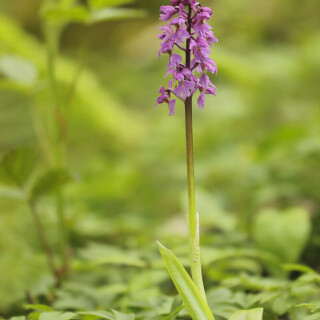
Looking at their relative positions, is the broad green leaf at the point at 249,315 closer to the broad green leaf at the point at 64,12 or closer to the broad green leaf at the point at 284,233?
the broad green leaf at the point at 284,233

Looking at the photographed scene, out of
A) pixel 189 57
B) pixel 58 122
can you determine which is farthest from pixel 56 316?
pixel 58 122

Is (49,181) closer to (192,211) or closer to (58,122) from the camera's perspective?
(58,122)

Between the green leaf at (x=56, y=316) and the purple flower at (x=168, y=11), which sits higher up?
the purple flower at (x=168, y=11)

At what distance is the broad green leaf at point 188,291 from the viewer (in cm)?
105

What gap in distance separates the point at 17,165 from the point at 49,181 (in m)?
0.13

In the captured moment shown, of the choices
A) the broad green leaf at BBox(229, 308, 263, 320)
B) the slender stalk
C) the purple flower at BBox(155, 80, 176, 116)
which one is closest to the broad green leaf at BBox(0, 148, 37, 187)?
the slender stalk

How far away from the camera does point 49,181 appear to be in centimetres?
161

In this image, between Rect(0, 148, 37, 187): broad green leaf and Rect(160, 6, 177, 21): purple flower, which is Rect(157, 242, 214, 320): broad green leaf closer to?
Rect(160, 6, 177, 21): purple flower

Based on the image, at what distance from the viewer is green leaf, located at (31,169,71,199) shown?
1.59 m

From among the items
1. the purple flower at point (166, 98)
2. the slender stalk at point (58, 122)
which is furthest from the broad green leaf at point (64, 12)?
the purple flower at point (166, 98)

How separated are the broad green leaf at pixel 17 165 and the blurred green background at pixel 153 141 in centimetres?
3

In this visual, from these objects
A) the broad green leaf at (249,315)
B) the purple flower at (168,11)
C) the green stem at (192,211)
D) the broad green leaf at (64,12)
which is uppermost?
the broad green leaf at (64,12)

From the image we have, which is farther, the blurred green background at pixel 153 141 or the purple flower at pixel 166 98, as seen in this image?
the blurred green background at pixel 153 141

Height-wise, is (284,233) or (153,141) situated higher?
(153,141)
